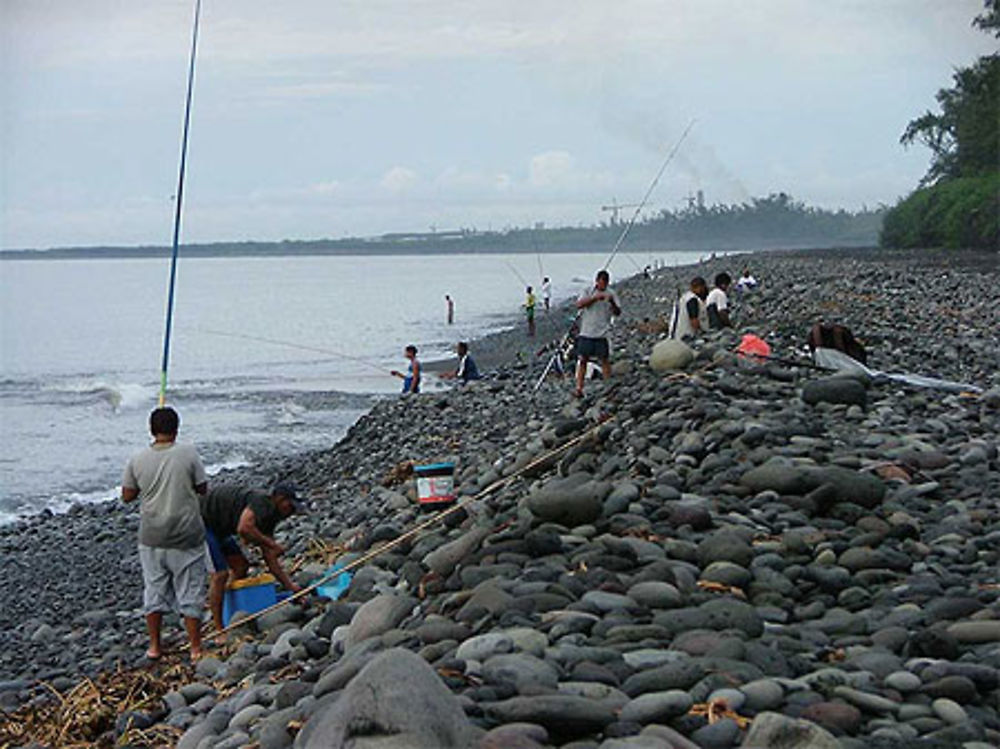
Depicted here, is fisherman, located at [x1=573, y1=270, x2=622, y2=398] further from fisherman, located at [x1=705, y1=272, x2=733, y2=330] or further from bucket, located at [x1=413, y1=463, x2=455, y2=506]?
bucket, located at [x1=413, y1=463, x2=455, y2=506]

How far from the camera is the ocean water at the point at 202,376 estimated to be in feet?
74.6

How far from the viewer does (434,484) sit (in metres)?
9.20

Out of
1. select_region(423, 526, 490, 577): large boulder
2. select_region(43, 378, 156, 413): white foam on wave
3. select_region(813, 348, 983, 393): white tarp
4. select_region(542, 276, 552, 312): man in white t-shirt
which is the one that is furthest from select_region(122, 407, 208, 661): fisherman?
select_region(43, 378, 156, 413): white foam on wave

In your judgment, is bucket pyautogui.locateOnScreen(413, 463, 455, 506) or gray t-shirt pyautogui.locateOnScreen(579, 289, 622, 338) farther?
gray t-shirt pyautogui.locateOnScreen(579, 289, 622, 338)

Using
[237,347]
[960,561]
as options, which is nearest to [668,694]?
[960,561]

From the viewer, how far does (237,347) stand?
52.9 metres

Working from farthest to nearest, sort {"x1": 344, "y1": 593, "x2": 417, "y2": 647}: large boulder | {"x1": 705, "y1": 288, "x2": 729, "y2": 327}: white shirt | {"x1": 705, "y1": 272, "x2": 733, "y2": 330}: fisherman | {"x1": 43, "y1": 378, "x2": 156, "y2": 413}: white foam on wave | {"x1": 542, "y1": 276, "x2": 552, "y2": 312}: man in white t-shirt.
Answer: {"x1": 43, "y1": 378, "x2": 156, "y2": 413}: white foam on wave < {"x1": 542, "y1": 276, "x2": 552, "y2": 312}: man in white t-shirt < {"x1": 705, "y1": 288, "x2": 729, "y2": 327}: white shirt < {"x1": 705, "y1": 272, "x2": 733, "y2": 330}: fisherman < {"x1": 344, "y1": 593, "x2": 417, "y2": 647}: large boulder

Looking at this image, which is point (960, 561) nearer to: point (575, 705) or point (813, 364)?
point (575, 705)

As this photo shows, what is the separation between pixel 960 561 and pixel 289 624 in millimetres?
3383

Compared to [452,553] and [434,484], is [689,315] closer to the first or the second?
[434,484]

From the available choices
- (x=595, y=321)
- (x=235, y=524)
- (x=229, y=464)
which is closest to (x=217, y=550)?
(x=235, y=524)

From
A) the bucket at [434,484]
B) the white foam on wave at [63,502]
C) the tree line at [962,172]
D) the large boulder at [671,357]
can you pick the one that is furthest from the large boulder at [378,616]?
the tree line at [962,172]

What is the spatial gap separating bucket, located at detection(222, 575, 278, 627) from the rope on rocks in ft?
0.23

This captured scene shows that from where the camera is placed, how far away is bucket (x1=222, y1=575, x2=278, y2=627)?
7.91m
